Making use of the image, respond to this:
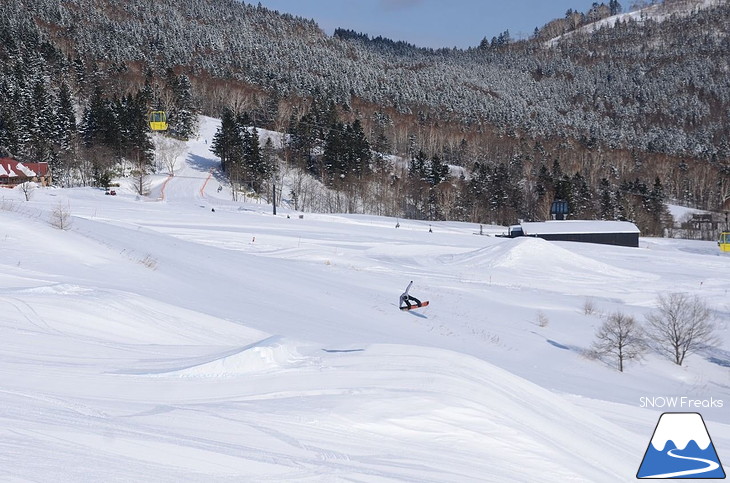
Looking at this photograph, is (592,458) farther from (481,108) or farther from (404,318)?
(481,108)

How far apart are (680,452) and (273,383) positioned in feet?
14.5

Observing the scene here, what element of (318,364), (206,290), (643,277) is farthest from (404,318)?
(643,277)

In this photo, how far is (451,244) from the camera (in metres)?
49.5

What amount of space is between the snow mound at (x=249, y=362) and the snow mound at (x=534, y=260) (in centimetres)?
3347

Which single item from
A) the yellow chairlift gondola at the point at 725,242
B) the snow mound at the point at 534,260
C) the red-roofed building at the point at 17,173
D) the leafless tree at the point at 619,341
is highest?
the red-roofed building at the point at 17,173

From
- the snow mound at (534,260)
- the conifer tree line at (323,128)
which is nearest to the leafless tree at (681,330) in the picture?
the snow mound at (534,260)

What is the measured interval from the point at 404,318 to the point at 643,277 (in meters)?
28.5

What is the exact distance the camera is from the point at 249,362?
7.27 metres

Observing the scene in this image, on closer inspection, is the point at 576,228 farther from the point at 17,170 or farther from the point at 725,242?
the point at 17,170

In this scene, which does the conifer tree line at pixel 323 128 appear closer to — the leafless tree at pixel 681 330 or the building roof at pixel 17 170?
the building roof at pixel 17 170

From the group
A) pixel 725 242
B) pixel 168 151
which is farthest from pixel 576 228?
pixel 168 151

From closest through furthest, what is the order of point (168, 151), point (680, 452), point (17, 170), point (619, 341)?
point (680, 452) → point (619, 341) → point (17, 170) → point (168, 151)

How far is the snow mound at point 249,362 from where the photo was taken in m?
6.93

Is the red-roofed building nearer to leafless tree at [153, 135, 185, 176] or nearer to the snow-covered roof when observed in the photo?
leafless tree at [153, 135, 185, 176]
